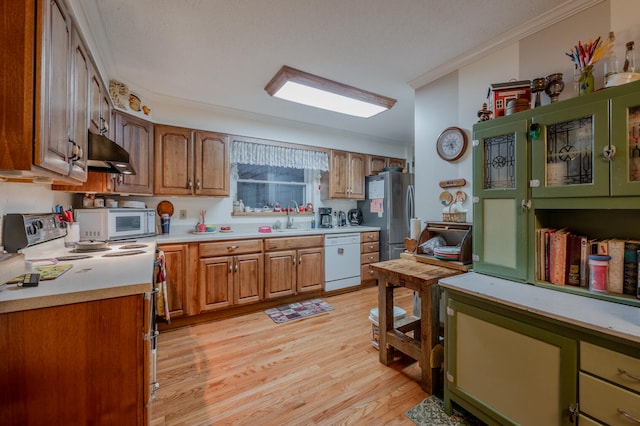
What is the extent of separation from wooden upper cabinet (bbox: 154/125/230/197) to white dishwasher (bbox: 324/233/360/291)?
5.26ft

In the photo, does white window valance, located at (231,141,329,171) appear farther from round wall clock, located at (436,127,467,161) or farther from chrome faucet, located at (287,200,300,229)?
round wall clock, located at (436,127,467,161)

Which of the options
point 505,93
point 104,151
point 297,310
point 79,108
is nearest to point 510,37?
point 505,93

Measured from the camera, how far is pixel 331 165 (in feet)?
13.5

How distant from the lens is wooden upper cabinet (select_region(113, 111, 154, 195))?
2502mm

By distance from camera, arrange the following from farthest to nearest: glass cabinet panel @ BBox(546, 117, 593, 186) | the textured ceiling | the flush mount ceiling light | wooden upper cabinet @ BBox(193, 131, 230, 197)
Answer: wooden upper cabinet @ BBox(193, 131, 230, 197) → the flush mount ceiling light → the textured ceiling → glass cabinet panel @ BBox(546, 117, 593, 186)

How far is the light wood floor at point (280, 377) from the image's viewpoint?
A: 159cm

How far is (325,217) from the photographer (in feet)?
13.7

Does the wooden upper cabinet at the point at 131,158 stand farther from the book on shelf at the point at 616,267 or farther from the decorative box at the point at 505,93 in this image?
the book on shelf at the point at 616,267

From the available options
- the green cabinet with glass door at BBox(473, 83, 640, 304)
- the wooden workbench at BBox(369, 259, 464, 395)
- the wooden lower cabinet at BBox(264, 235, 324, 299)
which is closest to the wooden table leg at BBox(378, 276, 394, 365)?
the wooden workbench at BBox(369, 259, 464, 395)

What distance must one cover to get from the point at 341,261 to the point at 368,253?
1.72 ft

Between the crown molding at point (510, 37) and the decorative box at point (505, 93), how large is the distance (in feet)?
1.44

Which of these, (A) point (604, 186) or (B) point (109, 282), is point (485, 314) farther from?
(B) point (109, 282)

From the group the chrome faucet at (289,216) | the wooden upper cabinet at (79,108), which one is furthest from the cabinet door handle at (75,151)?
the chrome faucet at (289,216)

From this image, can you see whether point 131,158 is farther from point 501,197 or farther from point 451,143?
point 501,197
